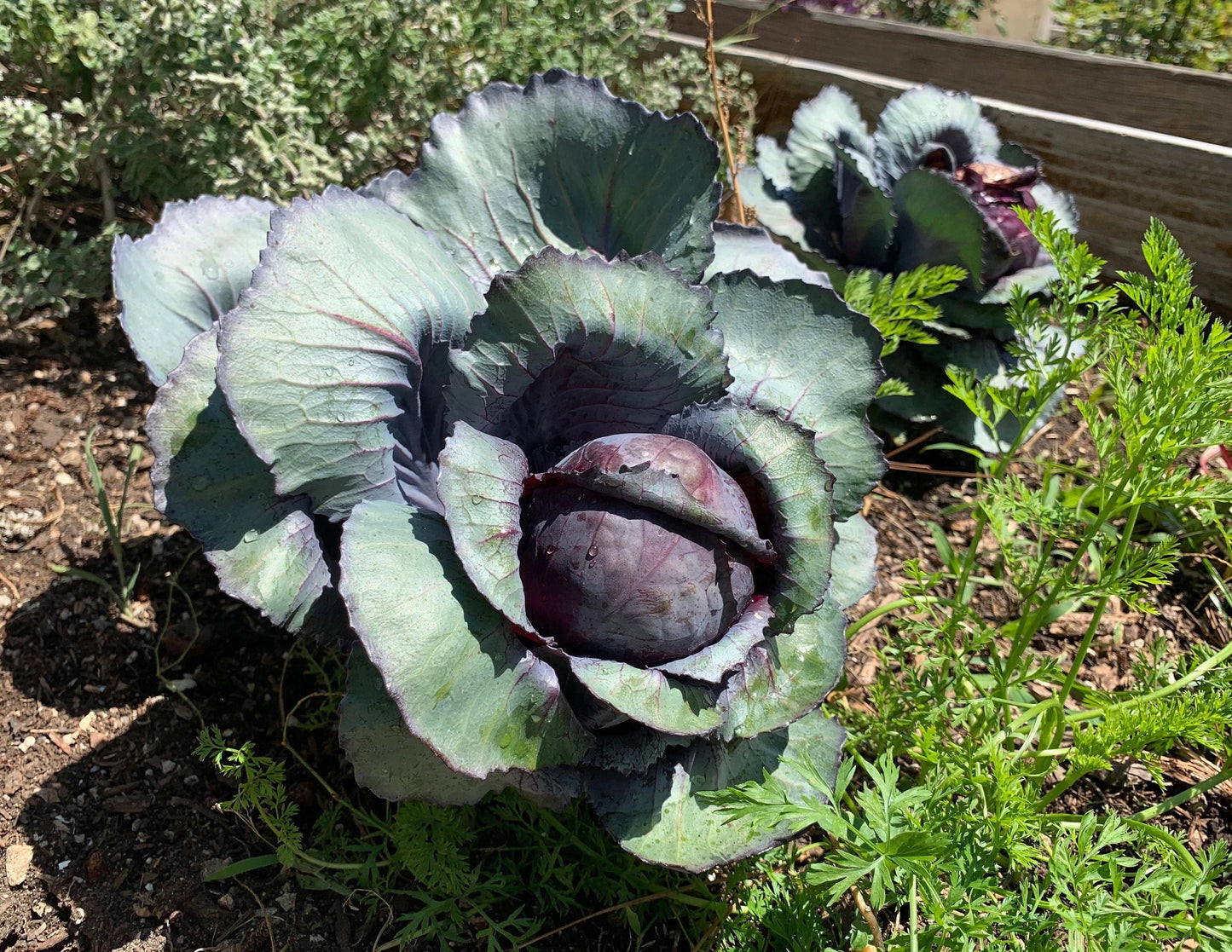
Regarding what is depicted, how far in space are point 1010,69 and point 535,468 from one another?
121 inches

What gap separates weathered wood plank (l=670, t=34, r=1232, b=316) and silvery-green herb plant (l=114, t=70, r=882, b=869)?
6.85ft

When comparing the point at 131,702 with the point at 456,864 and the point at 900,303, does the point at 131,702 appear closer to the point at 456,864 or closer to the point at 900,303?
the point at 456,864

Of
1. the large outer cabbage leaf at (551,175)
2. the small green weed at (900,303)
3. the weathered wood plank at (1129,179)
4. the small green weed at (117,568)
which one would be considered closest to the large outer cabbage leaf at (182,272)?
the large outer cabbage leaf at (551,175)

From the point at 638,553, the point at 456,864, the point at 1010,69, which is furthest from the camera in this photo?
the point at 1010,69

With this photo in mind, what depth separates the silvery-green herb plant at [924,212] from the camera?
2676 mm

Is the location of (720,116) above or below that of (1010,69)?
above

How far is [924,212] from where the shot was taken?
268 cm

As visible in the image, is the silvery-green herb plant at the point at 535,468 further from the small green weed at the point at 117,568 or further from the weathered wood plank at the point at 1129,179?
the weathered wood plank at the point at 1129,179

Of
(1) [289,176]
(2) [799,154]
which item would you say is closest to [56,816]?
(1) [289,176]

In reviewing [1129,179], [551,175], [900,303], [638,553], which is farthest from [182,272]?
[1129,179]

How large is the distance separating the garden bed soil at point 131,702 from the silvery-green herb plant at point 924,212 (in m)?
0.59

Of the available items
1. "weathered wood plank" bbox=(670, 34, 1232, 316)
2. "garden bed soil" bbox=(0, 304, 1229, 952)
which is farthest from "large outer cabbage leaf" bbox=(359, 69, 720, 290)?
"weathered wood plank" bbox=(670, 34, 1232, 316)

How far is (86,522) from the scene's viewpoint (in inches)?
86.4

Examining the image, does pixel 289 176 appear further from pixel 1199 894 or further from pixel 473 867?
pixel 1199 894
